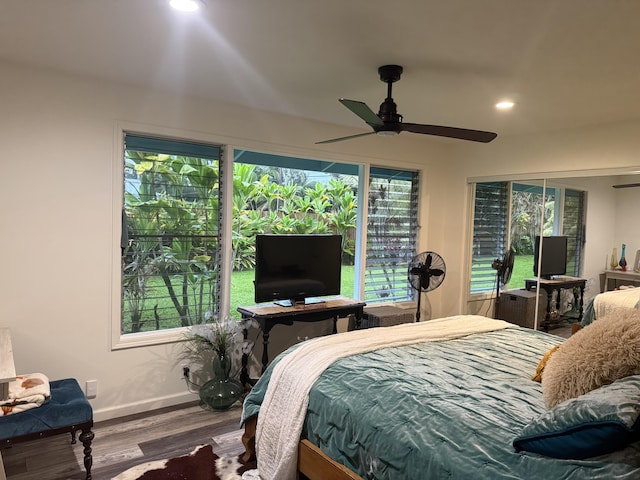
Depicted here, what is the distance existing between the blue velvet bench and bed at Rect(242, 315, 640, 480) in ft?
2.84

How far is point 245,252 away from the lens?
→ 4.48 meters

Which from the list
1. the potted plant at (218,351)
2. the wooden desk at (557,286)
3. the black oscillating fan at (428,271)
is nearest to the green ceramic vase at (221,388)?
the potted plant at (218,351)

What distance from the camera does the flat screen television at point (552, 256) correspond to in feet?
13.9

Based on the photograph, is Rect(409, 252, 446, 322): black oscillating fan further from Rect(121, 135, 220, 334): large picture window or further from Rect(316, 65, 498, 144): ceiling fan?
Rect(121, 135, 220, 334): large picture window

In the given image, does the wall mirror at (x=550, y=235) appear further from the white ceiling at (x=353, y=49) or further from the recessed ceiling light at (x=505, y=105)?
the recessed ceiling light at (x=505, y=105)

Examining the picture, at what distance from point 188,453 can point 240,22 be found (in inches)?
99.3

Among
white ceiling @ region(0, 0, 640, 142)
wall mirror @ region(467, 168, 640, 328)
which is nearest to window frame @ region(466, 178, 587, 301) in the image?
wall mirror @ region(467, 168, 640, 328)

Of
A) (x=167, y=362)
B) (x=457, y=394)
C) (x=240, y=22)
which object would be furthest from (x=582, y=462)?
(x=167, y=362)

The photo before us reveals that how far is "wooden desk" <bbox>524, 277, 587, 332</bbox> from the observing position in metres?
4.08

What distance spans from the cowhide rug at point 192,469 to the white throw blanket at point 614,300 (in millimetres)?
3142

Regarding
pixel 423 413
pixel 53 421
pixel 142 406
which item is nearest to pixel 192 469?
pixel 53 421

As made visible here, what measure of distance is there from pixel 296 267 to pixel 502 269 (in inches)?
89.6

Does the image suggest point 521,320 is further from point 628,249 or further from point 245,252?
point 245,252

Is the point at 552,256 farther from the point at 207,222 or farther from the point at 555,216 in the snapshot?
the point at 207,222
